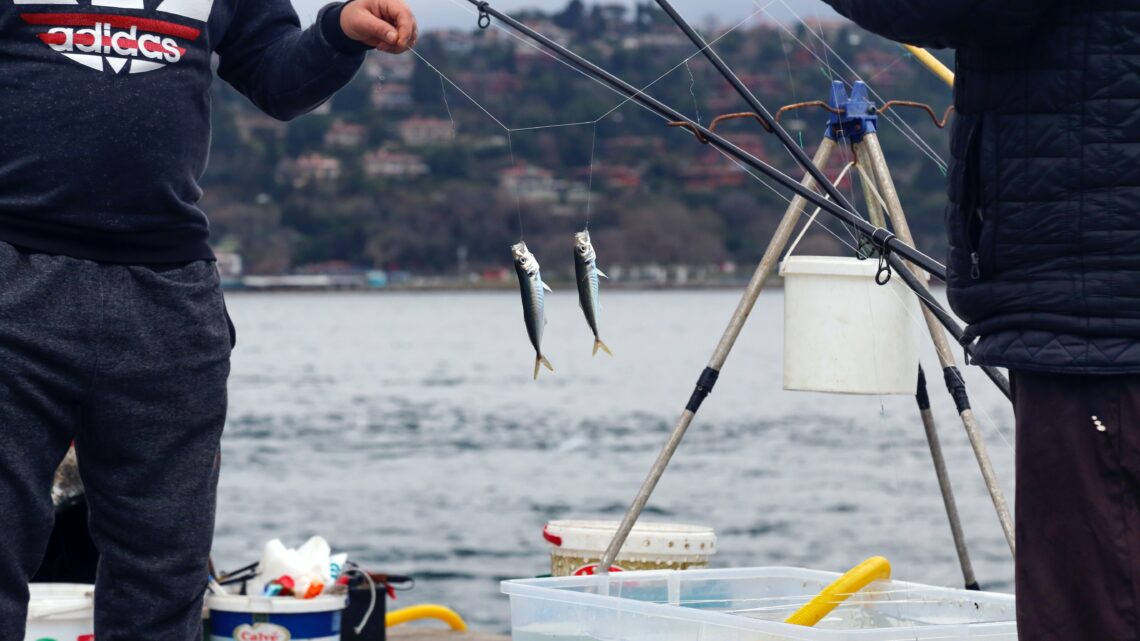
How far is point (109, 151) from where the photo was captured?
7.28 feet

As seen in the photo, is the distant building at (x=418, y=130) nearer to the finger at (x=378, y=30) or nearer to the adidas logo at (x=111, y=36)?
the finger at (x=378, y=30)

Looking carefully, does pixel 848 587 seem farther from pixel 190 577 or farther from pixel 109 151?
pixel 109 151

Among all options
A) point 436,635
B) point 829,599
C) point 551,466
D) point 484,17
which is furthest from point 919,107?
point 551,466

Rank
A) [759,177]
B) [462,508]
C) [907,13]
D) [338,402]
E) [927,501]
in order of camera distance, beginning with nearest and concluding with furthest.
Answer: [907,13]
[759,177]
[462,508]
[927,501]
[338,402]

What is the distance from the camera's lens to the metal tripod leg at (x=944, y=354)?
11.3 feet

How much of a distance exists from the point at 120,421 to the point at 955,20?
4.20 ft

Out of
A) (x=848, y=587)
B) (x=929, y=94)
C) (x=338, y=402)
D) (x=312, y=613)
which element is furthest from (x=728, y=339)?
(x=338, y=402)

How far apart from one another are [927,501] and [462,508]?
27.1ft

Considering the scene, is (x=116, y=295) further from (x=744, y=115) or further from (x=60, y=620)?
(x=744, y=115)

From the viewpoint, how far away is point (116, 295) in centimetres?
222

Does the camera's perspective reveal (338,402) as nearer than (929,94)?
No

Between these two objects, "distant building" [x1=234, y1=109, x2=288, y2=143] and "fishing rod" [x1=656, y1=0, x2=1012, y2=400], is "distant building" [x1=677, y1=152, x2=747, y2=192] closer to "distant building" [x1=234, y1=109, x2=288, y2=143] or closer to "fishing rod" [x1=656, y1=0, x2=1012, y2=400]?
"fishing rod" [x1=656, y1=0, x2=1012, y2=400]

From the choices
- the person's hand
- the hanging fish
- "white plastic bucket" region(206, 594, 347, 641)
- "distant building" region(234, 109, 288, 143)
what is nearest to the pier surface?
"white plastic bucket" region(206, 594, 347, 641)

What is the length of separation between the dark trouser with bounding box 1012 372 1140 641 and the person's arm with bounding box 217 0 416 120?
109cm
